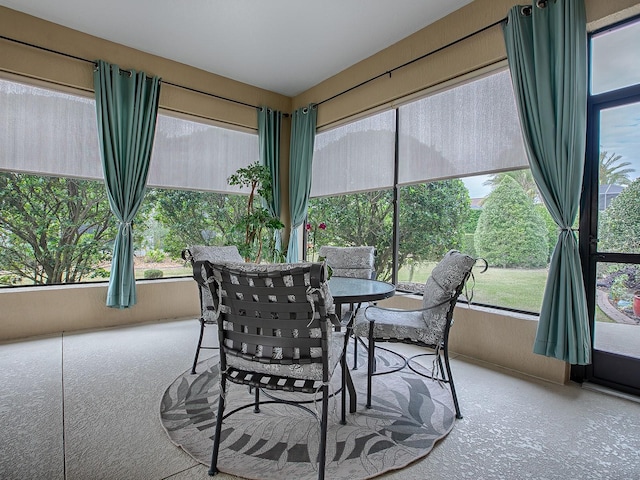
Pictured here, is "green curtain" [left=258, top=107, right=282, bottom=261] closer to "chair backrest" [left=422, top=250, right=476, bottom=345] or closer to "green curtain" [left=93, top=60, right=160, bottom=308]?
"green curtain" [left=93, top=60, right=160, bottom=308]

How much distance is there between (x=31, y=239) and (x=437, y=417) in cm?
488

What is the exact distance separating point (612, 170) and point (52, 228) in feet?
18.9

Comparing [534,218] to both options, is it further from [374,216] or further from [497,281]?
[374,216]

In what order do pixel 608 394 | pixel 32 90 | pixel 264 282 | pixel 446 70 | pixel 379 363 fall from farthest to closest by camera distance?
pixel 32 90 < pixel 446 70 < pixel 379 363 < pixel 608 394 < pixel 264 282

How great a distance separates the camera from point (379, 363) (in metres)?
2.81

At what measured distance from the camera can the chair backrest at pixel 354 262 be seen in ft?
10.2

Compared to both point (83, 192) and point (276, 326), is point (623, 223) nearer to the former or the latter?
point (276, 326)

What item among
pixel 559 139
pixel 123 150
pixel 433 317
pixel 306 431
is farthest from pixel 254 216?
pixel 559 139

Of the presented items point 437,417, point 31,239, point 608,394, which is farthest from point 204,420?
point 31,239

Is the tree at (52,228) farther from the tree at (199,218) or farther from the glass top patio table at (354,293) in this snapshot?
the glass top patio table at (354,293)

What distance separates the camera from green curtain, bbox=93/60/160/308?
355 cm

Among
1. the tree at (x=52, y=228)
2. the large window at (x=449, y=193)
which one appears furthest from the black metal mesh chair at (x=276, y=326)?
the tree at (x=52, y=228)

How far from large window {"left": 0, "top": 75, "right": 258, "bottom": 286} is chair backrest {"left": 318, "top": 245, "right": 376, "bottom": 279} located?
6.86 ft

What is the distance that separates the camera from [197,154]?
171 inches
